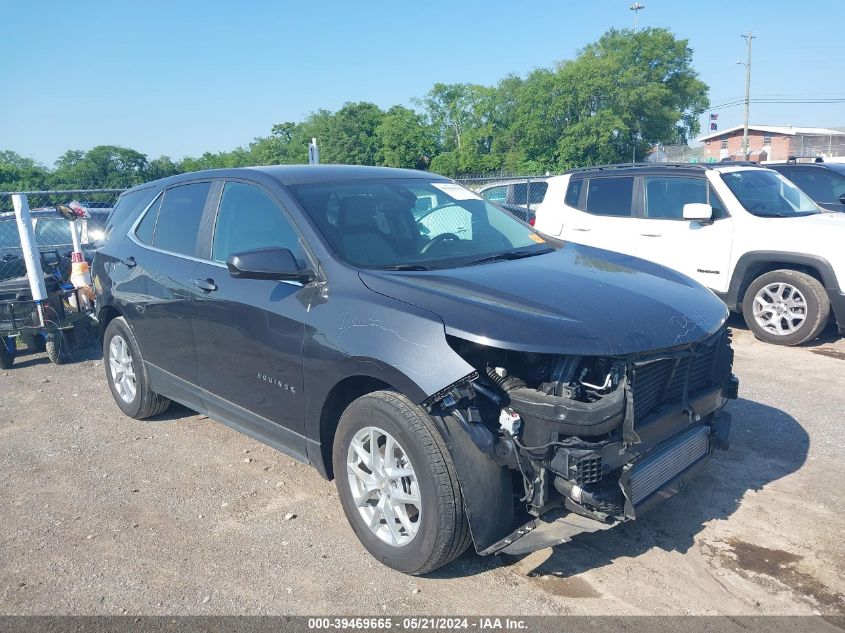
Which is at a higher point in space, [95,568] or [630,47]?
[630,47]

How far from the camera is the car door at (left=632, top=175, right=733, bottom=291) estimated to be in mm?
7590

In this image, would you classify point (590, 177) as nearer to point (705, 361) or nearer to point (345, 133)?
point (705, 361)

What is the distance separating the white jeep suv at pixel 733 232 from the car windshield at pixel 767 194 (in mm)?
14

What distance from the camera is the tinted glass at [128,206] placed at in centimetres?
532

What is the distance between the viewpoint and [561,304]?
3076 millimetres

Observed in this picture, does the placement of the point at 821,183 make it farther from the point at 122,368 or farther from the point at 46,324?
the point at 46,324

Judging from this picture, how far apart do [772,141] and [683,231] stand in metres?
55.5

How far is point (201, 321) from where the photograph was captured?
425 cm

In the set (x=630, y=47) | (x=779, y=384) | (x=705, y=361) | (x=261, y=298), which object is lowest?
(x=779, y=384)

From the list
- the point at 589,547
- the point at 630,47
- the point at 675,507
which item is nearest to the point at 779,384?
the point at 675,507

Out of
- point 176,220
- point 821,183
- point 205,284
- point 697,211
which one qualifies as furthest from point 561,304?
point 821,183

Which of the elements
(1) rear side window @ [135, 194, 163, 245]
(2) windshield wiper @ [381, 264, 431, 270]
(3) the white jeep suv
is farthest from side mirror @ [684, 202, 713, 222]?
(1) rear side window @ [135, 194, 163, 245]

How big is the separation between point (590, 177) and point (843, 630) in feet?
22.2

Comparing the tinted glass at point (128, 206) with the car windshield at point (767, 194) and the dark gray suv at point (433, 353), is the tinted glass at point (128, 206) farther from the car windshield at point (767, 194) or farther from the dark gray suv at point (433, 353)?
the car windshield at point (767, 194)
